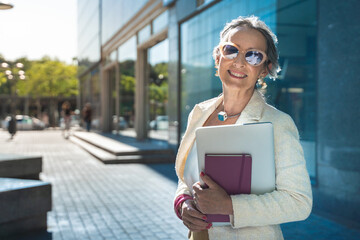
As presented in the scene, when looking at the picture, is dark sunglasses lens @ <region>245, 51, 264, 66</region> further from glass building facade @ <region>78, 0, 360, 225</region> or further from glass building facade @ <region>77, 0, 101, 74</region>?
glass building facade @ <region>77, 0, 101, 74</region>

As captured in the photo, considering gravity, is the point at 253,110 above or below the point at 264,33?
below

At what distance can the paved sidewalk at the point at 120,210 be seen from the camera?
5488mm

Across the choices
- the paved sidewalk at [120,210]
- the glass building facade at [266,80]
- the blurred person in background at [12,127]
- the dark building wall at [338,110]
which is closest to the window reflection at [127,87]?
the glass building facade at [266,80]

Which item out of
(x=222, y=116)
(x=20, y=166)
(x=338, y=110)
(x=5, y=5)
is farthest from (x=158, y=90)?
(x=222, y=116)

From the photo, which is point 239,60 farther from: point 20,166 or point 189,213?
point 20,166

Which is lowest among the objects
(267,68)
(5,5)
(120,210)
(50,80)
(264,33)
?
(120,210)

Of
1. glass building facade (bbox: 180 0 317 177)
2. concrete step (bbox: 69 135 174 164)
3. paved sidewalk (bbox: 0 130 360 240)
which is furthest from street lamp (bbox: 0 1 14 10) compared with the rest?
concrete step (bbox: 69 135 174 164)

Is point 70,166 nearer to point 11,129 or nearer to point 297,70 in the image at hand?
point 297,70

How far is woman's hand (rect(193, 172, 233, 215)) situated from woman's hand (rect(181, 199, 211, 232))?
Answer: 9cm

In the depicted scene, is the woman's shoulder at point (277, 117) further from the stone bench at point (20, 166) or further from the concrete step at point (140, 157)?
the concrete step at point (140, 157)

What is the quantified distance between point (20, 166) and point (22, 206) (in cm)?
182

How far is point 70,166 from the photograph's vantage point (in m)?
12.4

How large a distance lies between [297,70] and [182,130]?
254 inches

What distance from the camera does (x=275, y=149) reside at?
5.30ft
